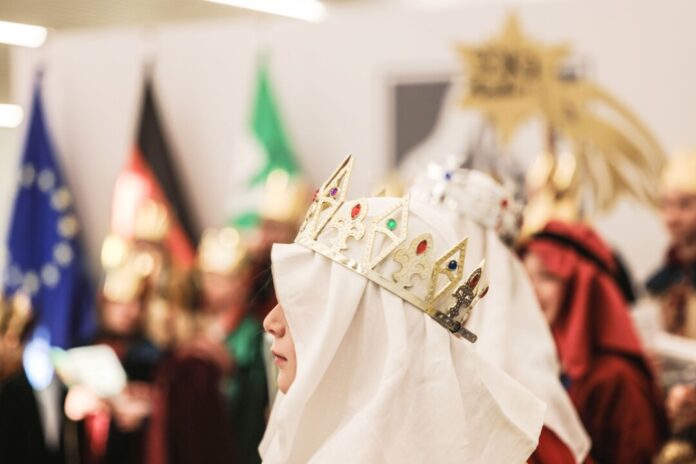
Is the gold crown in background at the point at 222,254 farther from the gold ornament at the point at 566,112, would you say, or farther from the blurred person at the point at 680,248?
the blurred person at the point at 680,248

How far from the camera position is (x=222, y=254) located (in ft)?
18.3

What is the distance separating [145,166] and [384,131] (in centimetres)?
156

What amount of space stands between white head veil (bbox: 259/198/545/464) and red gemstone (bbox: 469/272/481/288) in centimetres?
8

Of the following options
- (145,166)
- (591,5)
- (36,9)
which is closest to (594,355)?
(591,5)

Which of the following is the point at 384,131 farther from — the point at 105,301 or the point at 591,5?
the point at 105,301

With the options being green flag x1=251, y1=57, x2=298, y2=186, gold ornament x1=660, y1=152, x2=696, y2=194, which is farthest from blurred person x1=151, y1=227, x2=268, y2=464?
gold ornament x1=660, y1=152, x2=696, y2=194

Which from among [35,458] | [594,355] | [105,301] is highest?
[594,355]

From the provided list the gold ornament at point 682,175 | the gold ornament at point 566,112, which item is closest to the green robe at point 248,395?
the gold ornament at point 566,112

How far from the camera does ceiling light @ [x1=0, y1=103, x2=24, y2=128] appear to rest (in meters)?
7.23

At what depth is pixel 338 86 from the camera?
6398mm

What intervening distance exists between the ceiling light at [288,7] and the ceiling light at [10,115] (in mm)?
2343

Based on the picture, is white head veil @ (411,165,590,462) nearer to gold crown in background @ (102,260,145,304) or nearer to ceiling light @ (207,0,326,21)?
gold crown in background @ (102,260,145,304)

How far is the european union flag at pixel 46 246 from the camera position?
21.9 ft

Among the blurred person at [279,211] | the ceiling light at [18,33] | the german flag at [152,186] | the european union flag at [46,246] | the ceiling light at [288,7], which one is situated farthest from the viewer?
the ceiling light at [288,7]
